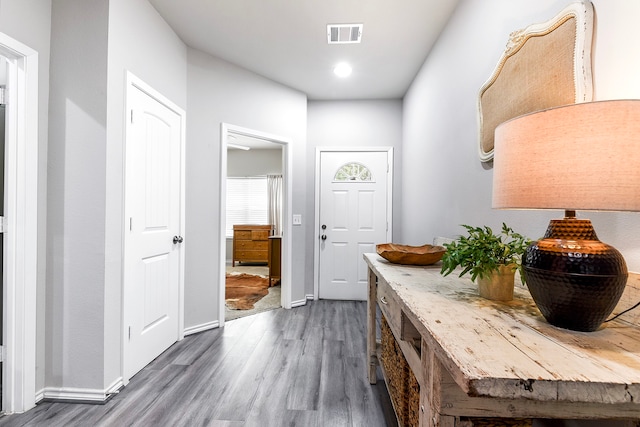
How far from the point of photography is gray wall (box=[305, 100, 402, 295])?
389cm

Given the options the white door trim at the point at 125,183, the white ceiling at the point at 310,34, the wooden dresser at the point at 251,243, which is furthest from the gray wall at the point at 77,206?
the wooden dresser at the point at 251,243

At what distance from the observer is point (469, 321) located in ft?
2.51

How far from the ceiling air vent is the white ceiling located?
4cm

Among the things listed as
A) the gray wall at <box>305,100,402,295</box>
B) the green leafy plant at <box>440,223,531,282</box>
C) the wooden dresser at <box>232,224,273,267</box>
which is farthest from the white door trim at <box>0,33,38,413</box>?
the wooden dresser at <box>232,224,273,267</box>

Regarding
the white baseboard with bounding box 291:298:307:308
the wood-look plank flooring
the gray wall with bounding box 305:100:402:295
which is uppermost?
the gray wall with bounding box 305:100:402:295

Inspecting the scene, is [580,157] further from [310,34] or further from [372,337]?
[310,34]

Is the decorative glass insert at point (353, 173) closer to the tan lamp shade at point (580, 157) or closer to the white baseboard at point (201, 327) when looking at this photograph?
the white baseboard at point (201, 327)

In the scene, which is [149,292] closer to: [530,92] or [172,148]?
[172,148]

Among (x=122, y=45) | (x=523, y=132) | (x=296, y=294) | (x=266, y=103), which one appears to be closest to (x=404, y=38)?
(x=266, y=103)

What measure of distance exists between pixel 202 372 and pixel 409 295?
176cm

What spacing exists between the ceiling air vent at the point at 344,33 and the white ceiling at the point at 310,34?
0.14 ft

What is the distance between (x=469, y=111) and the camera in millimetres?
1883

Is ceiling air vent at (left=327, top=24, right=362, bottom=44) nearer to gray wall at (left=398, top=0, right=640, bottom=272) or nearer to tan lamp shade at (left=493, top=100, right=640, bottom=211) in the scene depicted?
gray wall at (left=398, top=0, right=640, bottom=272)

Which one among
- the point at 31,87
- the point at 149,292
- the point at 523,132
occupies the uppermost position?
the point at 31,87
